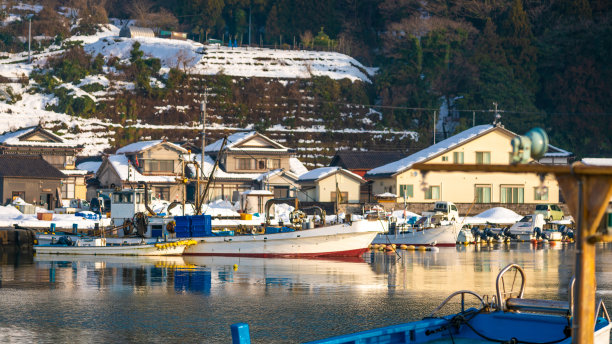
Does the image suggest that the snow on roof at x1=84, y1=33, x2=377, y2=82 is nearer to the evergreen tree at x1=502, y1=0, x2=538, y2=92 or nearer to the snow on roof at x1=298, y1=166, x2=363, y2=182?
the evergreen tree at x1=502, y1=0, x2=538, y2=92

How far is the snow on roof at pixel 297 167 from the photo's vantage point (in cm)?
8362

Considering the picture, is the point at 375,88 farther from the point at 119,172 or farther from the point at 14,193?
the point at 14,193

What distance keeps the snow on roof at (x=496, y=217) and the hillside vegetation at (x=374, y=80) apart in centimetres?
2652

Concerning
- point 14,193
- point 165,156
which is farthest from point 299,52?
point 14,193

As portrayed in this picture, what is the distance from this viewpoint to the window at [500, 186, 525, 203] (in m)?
72.4

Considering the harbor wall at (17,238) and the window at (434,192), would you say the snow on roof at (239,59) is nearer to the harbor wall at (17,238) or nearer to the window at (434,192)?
the window at (434,192)

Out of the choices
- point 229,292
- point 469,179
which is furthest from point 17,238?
point 469,179

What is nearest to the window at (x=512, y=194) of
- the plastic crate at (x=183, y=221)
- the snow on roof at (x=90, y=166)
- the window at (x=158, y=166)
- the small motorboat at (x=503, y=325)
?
the window at (x=158, y=166)

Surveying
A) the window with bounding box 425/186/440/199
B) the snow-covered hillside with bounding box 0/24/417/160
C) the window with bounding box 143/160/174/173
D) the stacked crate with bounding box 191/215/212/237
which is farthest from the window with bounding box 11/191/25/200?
the window with bounding box 425/186/440/199

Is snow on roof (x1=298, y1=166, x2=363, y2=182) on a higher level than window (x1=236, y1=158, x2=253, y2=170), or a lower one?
lower

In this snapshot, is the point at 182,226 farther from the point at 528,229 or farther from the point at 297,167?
the point at 297,167

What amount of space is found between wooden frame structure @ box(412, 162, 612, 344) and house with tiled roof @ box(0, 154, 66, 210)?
211ft

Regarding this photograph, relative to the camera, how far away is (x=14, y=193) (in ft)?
228

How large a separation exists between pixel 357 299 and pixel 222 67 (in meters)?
82.4
